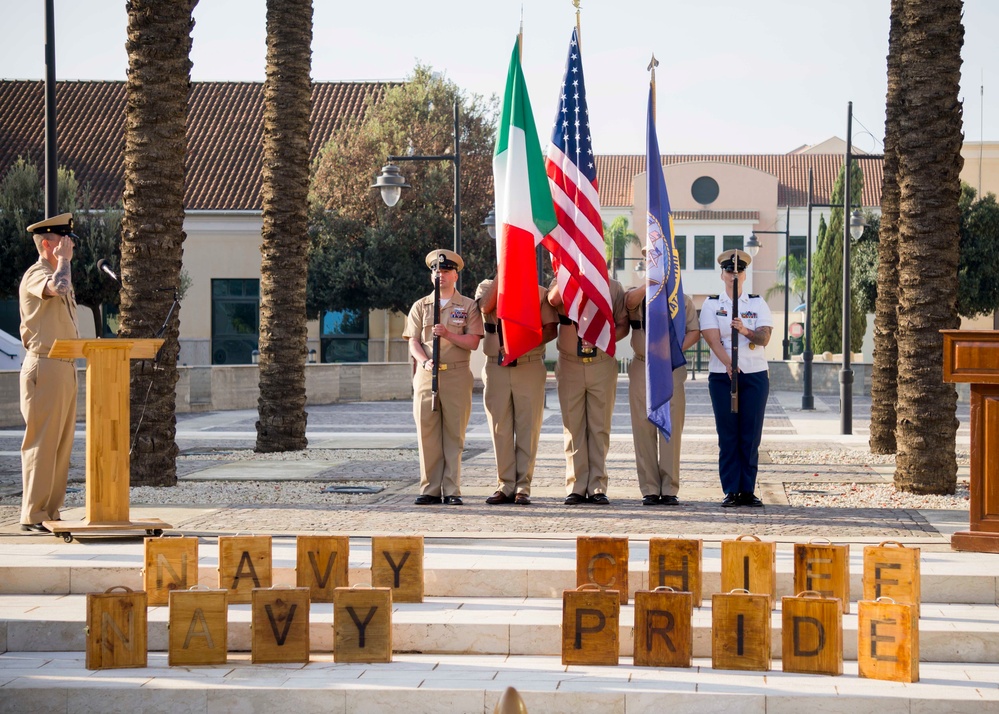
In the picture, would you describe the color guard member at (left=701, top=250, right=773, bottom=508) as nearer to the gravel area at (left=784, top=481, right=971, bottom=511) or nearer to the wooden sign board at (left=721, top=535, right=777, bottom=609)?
the gravel area at (left=784, top=481, right=971, bottom=511)

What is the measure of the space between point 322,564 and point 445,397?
3.82 m

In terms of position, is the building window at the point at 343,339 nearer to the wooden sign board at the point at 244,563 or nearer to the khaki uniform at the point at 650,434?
the khaki uniform at the point at 650,434

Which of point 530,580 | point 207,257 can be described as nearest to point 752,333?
point 530,580

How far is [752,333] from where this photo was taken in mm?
11250

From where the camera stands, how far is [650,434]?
1134 cm

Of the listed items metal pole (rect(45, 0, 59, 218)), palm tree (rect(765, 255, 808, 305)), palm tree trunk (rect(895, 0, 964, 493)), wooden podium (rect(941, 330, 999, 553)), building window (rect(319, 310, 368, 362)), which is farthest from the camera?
palm tree (rect(765, 255, 808, 305))

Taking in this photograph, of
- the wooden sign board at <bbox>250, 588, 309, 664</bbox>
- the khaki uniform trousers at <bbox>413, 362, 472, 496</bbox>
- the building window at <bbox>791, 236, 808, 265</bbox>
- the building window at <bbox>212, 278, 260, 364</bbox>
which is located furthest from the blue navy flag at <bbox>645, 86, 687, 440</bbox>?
the building window at <bbox>791, 236, 808, 265</bbox>

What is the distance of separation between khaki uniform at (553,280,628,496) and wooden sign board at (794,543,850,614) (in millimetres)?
4078

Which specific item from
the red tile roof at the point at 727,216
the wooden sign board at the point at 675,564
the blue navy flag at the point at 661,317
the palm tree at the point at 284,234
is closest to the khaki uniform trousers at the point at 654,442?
the blue navy flag at the point at 661,317

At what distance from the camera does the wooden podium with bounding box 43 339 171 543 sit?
8961 millimetres

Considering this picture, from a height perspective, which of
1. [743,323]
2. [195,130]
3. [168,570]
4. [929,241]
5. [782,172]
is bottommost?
[168,570]

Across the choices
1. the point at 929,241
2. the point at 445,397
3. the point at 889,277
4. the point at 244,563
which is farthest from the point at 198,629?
the point at 889,277

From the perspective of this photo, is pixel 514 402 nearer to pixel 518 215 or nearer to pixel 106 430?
pixel 518 215

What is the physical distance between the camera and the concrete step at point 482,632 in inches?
269
